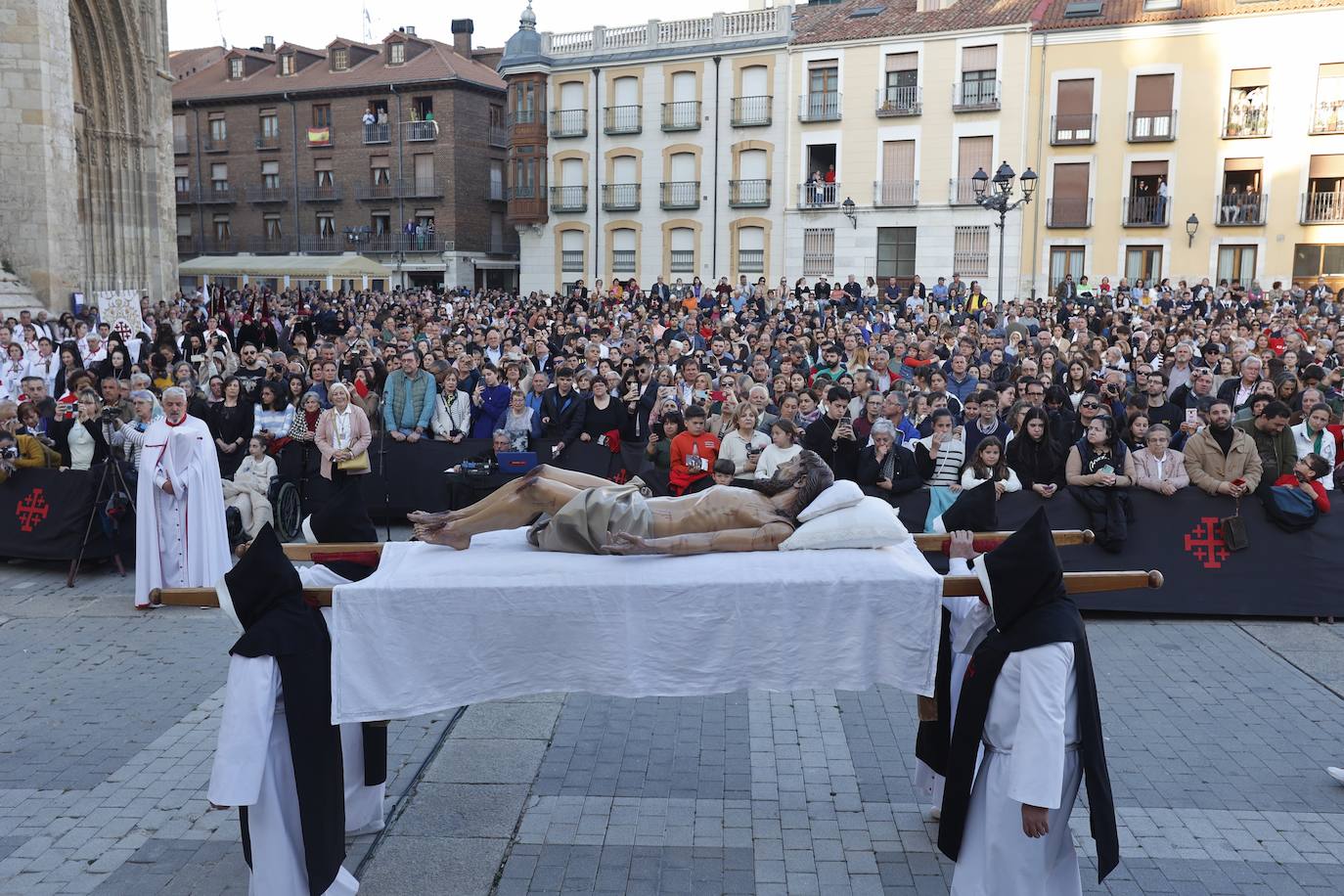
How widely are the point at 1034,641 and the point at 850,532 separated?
39.6 inches

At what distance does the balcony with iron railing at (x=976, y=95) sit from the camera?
3569 cm

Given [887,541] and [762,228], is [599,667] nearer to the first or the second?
[887,541]

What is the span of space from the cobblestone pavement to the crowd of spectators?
1.85 metres

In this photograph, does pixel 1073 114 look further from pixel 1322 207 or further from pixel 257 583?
pixel 257 583

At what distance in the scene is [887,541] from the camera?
5.13 metres

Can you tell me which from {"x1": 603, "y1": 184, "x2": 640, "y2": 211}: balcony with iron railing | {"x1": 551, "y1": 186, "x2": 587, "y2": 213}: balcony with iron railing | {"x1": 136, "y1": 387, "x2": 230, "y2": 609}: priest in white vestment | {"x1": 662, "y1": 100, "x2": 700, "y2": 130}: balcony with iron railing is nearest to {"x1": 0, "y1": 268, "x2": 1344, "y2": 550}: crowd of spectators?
{"x1": 136, "y1": 387, "x2": 230, "y2": 609}: priest in white vestment

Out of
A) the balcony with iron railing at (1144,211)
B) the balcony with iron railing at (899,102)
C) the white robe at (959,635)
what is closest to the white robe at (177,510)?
the white robe at (959,635)

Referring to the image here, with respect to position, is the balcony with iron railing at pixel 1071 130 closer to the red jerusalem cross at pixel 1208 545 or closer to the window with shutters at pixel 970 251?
the window with shutters at pixel 970 251

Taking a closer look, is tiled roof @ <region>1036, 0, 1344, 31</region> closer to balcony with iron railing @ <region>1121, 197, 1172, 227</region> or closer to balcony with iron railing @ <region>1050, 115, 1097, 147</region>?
balcony with iron railing @ <region>1050, 115, 1097, 147</region>

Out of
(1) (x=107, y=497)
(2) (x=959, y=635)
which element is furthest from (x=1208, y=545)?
(1) (x=107, y=497)

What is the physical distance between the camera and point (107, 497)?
10.7 meters

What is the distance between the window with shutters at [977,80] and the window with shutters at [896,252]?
4.43 m

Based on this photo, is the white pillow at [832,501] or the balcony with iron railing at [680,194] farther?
the balcony with iron railing at [680,194]

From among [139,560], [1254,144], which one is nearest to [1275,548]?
[139,560]
